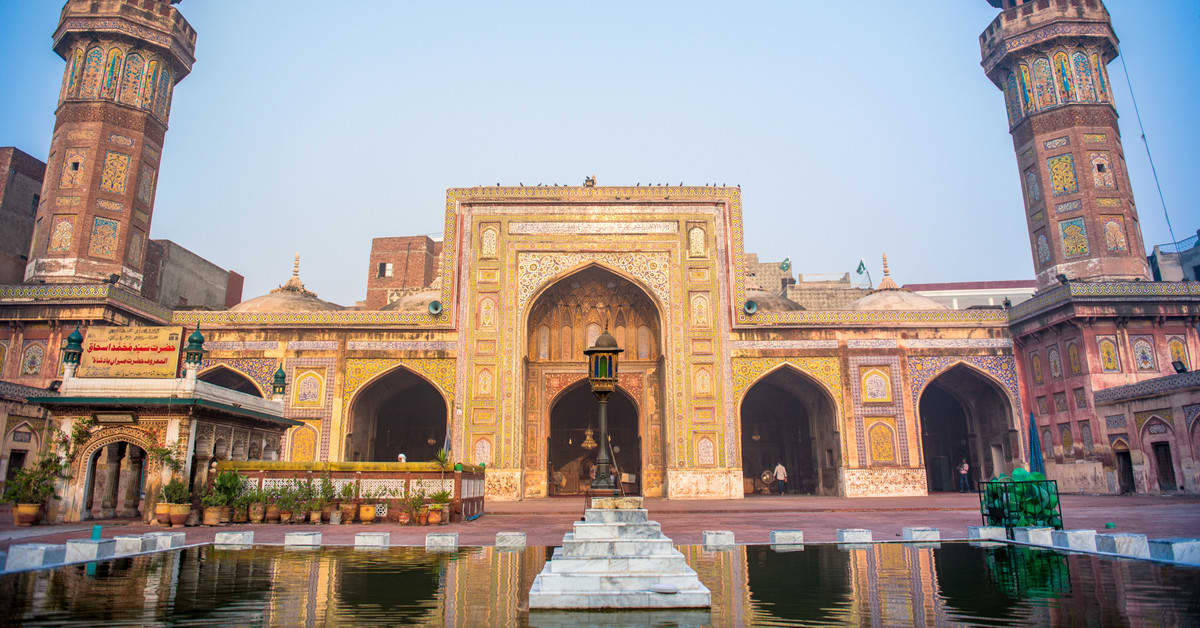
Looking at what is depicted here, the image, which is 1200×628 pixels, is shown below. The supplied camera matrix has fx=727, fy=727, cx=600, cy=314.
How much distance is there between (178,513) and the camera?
39.4ft

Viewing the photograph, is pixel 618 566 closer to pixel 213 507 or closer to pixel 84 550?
pixel 84 550

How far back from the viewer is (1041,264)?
22.5 meters

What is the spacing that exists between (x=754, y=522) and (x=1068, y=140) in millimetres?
16517

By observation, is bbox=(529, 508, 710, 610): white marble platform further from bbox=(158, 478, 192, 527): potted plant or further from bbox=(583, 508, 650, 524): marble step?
bbox=(158, 478, 192, 527): potted plant

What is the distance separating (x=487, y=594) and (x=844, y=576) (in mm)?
3168

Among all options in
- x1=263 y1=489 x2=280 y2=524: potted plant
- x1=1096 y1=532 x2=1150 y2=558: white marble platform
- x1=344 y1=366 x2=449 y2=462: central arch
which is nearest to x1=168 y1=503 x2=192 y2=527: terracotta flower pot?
x1=263 y1=489 x2=280 y2=524: potted plant

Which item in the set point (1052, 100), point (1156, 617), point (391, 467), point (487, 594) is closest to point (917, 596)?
point (1156, 617)

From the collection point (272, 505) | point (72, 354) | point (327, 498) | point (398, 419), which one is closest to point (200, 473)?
point (272, 505)

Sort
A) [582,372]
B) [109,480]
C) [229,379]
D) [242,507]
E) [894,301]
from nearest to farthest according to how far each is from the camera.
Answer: [242,507] < [109,480] < [229,379] < [582,372] < [894,301]

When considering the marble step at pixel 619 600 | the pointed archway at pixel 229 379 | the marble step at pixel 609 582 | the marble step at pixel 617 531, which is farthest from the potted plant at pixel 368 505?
the pointed archway at pixel 229 379

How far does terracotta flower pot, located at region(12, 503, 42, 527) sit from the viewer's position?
11977 millimetres

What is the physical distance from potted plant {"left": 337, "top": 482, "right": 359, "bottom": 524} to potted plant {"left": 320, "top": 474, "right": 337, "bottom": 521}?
138 mm

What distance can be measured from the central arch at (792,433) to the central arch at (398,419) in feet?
35.8

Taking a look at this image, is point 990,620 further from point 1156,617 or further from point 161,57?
point 161,57
